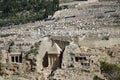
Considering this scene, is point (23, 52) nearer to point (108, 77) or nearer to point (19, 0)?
point (108, 77)

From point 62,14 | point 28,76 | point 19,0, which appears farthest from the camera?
point 19,0

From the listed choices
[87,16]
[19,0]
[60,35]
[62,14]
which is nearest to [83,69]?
[60,35]

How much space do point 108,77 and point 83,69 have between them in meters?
1.68

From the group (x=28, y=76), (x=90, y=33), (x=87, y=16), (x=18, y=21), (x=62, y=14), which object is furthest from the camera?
(x=18, y=21)

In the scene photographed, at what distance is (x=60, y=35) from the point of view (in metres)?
40.3

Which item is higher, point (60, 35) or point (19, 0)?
point (60, 35)

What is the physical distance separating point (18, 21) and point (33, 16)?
233 centimetres

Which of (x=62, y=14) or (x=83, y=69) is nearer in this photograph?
(x=83, y=69)

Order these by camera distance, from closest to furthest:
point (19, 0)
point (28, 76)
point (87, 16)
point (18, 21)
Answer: point (28, 76) < point (87, 16) < point (18, 21) < point (19, 0)

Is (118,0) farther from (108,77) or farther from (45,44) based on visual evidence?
(108,77)

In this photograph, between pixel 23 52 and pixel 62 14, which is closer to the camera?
pixel 23 52

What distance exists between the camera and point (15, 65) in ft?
123

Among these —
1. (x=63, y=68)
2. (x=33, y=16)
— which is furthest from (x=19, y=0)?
(x=63, y=68)

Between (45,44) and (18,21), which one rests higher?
(45,44)
